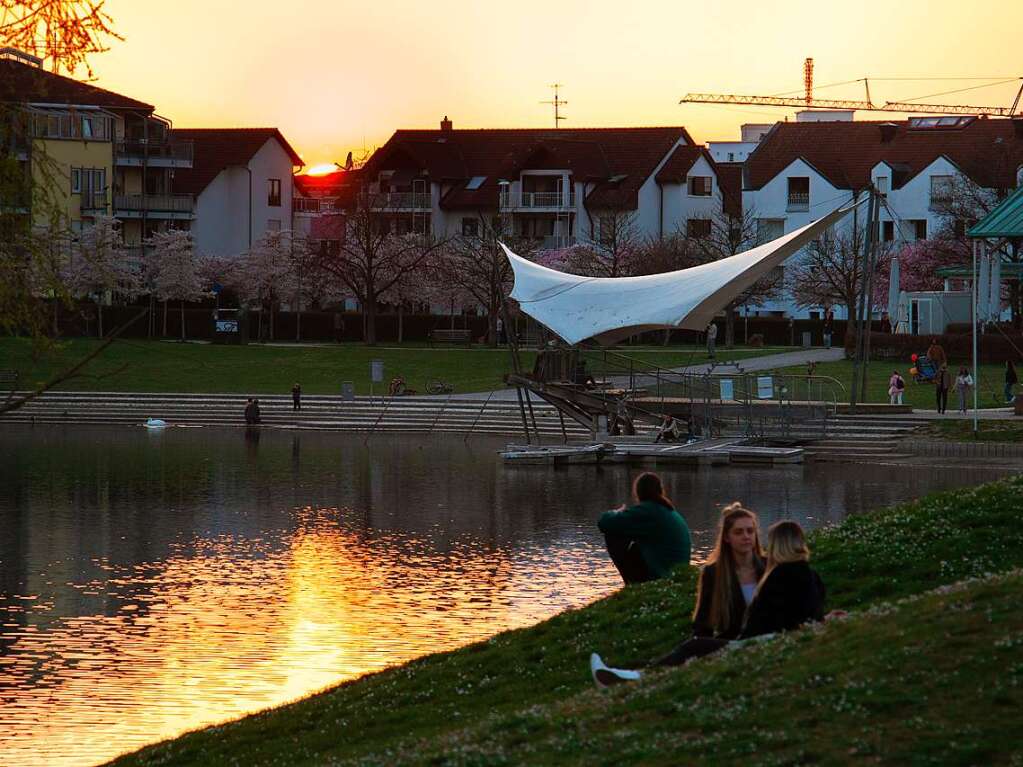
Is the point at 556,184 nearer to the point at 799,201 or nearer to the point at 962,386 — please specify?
the point at 799,201

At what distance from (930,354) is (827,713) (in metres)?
42.0

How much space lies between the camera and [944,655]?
29.1ft

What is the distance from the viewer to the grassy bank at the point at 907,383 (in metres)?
48.7

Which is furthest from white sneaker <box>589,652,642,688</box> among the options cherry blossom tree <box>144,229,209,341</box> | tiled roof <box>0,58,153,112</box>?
cherry blossom tree <box>144,229,209,341</box>

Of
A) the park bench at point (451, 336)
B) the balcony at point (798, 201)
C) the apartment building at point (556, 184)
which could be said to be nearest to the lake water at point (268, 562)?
the park bench at point (451, 336)

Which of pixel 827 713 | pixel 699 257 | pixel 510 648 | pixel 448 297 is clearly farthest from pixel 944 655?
pixel 448 297

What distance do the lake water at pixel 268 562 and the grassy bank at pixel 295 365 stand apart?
56.0ft

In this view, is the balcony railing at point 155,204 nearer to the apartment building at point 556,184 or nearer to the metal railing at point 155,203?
the metal railing at point 155,203

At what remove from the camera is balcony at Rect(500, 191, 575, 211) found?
94062 mm

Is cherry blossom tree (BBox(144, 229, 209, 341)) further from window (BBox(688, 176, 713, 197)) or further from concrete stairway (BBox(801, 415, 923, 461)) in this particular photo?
concrete stairway (BBox(801, 415, 923, 461))

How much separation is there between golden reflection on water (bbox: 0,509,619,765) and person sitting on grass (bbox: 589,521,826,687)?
505 centimetres

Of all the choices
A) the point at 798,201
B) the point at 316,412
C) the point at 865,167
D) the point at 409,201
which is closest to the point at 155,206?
the point at 409,201

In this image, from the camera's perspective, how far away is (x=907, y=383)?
177 ft

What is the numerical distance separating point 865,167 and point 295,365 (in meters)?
40.2
